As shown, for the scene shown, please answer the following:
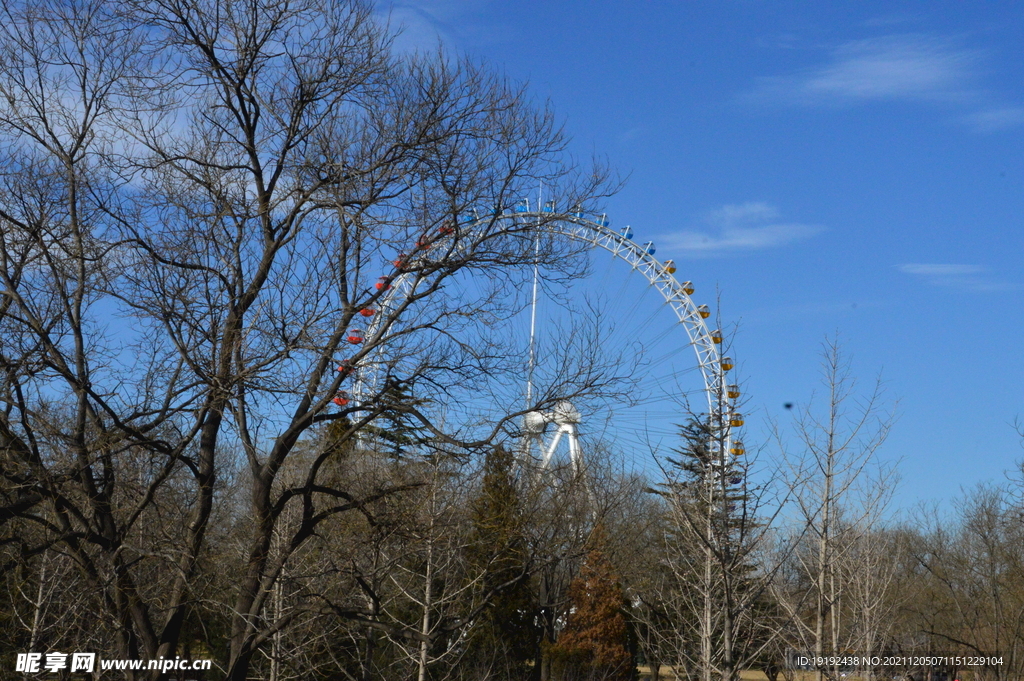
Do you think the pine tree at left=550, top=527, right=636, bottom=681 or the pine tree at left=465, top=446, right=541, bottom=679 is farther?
the pine tree at left=550, top=527, right=636, bottom=681

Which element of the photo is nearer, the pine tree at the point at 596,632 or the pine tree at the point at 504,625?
the pine tree at the point at 504,625

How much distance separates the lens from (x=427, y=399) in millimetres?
8312

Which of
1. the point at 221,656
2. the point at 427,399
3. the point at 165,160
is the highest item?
the point at 165,160

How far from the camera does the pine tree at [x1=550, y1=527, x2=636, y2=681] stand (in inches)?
954

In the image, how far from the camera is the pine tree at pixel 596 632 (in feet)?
79.5

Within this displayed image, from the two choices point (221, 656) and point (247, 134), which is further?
point (221, 656)

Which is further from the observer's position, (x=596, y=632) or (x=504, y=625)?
(x=596, y=632)

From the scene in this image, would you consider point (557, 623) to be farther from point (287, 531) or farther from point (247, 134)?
point (247, 134)

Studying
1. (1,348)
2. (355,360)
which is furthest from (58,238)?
(355,360)

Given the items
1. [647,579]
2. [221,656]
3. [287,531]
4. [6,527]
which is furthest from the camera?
[647,579]

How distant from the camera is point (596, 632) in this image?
81.4ft

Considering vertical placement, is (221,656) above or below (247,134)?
below

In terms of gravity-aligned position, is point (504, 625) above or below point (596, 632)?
above

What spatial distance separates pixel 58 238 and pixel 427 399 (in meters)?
3.66
